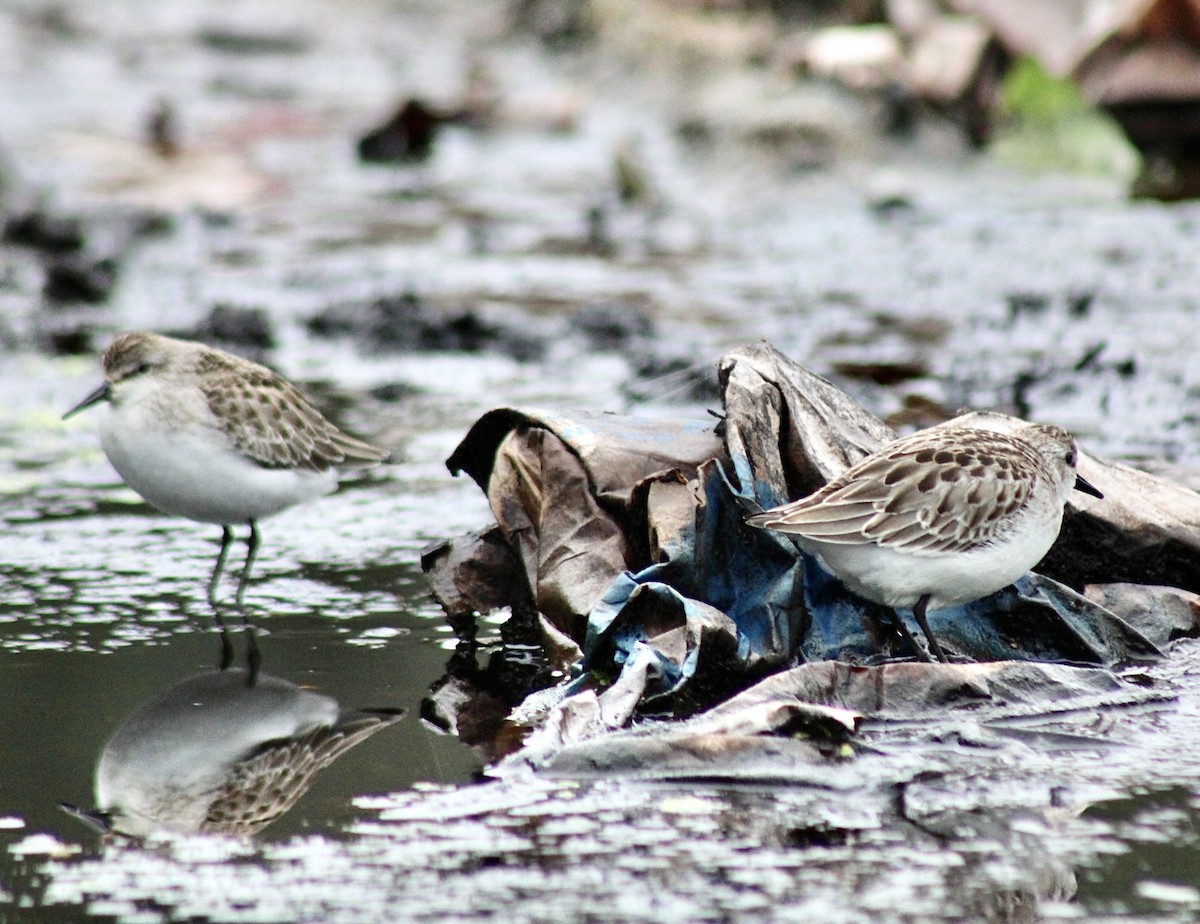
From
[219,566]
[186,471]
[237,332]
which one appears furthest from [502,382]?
[186,471]

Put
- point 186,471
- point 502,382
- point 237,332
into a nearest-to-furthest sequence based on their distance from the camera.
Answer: point 186,471
point 502,382
point 237,332

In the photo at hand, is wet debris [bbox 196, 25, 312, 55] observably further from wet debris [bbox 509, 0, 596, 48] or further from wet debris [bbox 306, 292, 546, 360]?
wet debris [bbox 306, 292, 546, 360]

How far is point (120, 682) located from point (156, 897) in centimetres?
171

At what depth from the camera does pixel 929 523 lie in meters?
5.57

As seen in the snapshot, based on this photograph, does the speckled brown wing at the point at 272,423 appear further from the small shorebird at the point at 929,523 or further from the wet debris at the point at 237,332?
the wet debris at the point at 237,332

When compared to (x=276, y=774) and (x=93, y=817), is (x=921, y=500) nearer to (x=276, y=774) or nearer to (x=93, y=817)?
(x=276, y=774)

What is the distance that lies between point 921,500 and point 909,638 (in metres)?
0.42

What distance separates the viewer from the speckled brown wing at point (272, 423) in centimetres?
680

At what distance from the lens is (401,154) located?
18469 millimetres

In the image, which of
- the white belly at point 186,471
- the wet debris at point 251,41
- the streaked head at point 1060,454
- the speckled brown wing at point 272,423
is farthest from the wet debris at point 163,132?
the streaked head at point 1060,454

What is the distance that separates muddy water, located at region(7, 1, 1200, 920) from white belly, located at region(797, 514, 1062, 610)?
0.55 m

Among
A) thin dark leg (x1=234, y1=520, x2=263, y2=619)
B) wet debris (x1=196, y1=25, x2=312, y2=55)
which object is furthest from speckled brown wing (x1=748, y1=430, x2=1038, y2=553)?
wet debris (x1=196, y1=25, x2=312, y2=55)

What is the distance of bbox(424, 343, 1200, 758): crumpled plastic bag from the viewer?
5.41 metres

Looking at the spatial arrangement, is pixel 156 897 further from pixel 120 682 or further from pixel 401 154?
pixel 401 154
